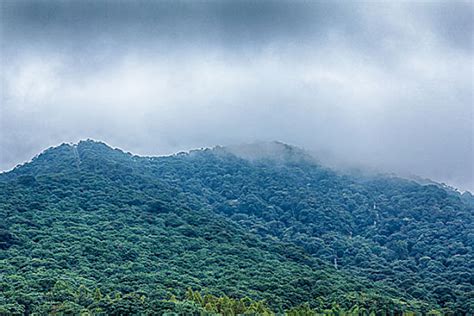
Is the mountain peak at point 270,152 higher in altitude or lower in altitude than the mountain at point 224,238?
higher

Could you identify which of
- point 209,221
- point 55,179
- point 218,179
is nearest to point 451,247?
point 209,221

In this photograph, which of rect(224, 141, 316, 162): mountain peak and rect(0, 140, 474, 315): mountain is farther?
rect(224, 141, 316, 162): mountain peak

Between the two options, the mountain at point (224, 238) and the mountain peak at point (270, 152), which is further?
the mountain peak at point (270, 152)

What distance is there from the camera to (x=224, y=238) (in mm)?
65688

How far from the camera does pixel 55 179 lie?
76438 mm

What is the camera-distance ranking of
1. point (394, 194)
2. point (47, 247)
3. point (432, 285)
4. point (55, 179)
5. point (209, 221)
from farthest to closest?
point (394, 194), point (55, 179), point (209, 221), point (432, 285), point (47, 247)

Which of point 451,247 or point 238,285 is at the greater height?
point 451,247

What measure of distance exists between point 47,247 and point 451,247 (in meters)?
49.6

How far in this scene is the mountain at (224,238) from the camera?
146ft

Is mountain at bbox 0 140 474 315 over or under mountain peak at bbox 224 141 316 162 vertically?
under

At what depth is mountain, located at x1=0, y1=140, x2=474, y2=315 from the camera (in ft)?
146

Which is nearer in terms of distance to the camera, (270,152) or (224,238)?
(224,238)

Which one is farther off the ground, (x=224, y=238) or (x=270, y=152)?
(x=270, y=152)

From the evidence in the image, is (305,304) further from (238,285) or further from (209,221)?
(209,221)
